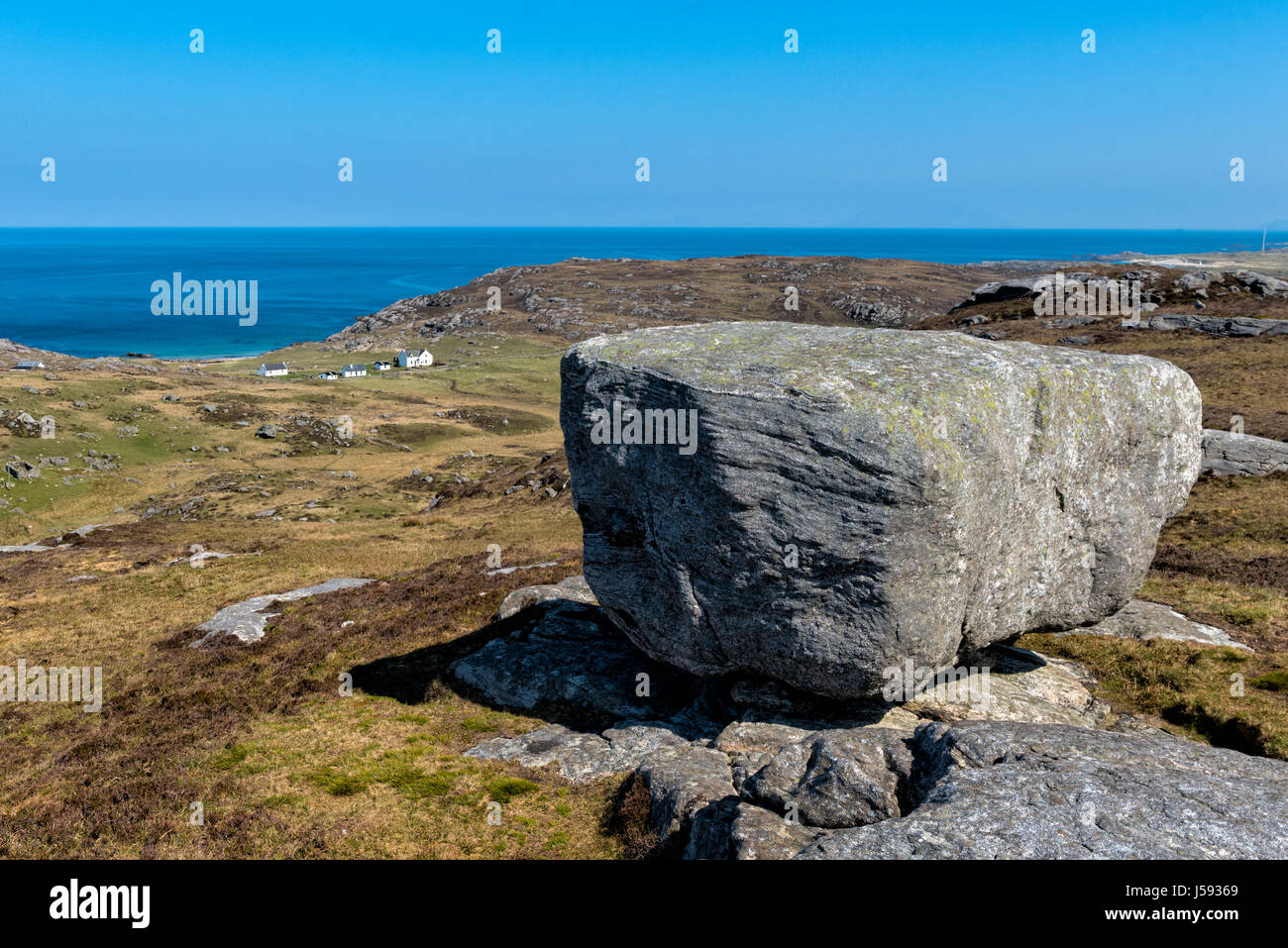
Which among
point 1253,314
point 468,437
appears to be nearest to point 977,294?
point 1253,314

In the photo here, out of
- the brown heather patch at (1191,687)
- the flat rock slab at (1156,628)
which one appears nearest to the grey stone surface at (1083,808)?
the brown heather patch at (1191,687)

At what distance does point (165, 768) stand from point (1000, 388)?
23503 mm

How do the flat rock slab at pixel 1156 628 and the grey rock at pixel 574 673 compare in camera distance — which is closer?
the grey rock at pixel 574 673

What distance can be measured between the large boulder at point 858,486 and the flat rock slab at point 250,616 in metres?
19.4

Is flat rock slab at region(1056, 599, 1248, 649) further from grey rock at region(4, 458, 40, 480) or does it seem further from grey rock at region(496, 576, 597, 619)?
grey rock at region(4, 458, 40, 480)

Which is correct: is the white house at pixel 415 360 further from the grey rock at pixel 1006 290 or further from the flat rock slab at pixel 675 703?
the flat rock slab at pixel 675 703

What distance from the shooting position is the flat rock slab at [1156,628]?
77.4 ft

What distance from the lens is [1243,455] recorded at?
4144 centimetres

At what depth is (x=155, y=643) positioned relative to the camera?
3189 centimetres

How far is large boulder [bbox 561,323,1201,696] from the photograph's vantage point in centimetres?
1645
